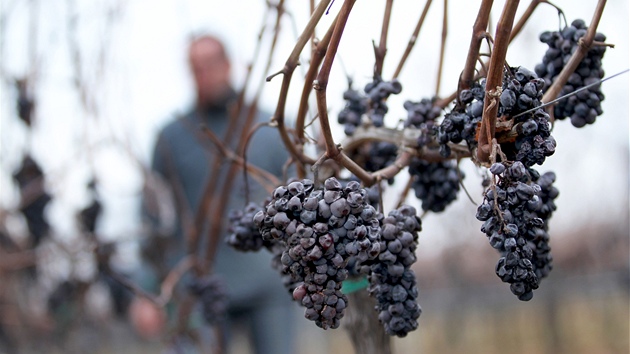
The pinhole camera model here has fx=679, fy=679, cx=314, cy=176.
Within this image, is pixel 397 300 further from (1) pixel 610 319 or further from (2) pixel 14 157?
(1) pixel 610 319

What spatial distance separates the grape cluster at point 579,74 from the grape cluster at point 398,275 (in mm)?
298

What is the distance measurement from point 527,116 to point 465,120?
86 mm

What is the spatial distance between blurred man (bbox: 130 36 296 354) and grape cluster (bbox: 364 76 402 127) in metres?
1.52

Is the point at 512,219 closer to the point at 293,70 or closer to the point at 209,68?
the point at 293,70

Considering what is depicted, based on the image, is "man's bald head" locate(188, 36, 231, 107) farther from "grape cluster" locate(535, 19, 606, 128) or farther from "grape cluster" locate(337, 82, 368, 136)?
"grape cluster" locate(535, 19, 606, 128)

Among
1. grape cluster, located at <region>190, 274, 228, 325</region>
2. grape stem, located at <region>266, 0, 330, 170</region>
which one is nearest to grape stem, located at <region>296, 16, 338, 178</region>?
grape stem, located at <region>266, 0, 330, 170</region>

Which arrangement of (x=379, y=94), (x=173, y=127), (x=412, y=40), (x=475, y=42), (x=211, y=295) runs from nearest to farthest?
(x=475, y=42) → (x=379, y=94) → (x=412, y=40) → (x=211, y=295) → (x=173, y=127)

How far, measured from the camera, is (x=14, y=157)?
2.94m

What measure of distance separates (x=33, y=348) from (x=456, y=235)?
4747 mm

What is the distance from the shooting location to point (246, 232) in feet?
3.62

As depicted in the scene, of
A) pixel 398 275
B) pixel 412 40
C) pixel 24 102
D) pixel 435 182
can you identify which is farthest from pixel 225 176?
pixel 398 275

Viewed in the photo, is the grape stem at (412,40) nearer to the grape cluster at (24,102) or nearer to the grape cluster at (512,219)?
the grape cluster at (512,219)

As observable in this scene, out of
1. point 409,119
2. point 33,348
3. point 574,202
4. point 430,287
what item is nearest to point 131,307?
point 33,348

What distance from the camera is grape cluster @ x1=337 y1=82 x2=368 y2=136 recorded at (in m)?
1.17
